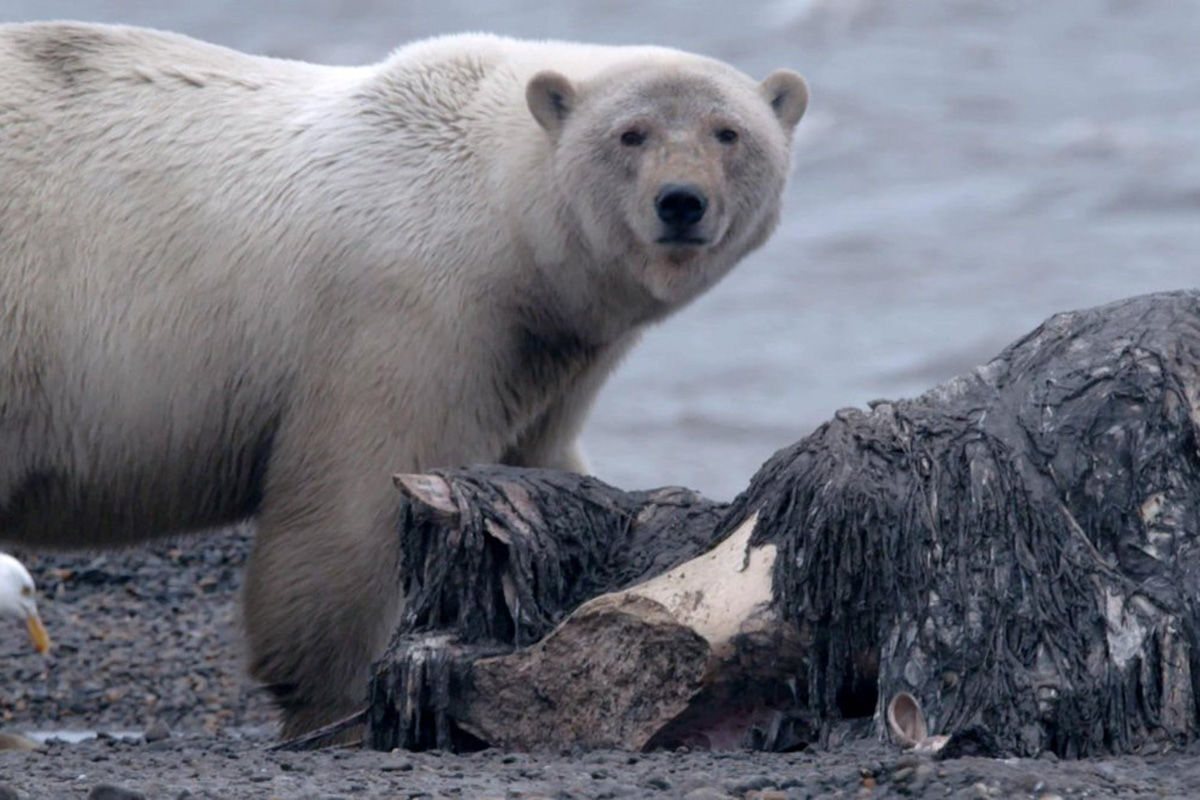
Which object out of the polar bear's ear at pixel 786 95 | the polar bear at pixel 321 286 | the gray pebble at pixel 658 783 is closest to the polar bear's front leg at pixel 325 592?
the polar bear at pixel 321 286

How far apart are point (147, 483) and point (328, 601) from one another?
0.71m

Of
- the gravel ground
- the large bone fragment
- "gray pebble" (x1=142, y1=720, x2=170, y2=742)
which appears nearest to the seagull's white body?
the gravel ground

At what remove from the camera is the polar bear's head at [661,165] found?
6215 mm

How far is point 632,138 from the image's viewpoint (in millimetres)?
6332

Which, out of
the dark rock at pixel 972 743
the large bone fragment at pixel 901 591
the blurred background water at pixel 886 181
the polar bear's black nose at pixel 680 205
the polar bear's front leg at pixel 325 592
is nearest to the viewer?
the dark rock at pixel 972 743

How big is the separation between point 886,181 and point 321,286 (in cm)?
1439

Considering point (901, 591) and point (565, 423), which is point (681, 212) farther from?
point (901, 591)

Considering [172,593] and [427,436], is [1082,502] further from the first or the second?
[172,593]

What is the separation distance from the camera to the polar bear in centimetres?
627

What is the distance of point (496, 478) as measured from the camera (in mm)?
5250

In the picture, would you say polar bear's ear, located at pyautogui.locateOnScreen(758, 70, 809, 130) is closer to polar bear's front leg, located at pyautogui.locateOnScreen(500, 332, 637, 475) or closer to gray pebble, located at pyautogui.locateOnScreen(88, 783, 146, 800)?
polar bear's front leg, located at pyautogui.locateOnScreen(500, 332, 637, 475)

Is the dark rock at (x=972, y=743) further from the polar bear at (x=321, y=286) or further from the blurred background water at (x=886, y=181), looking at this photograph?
the blurred background water at (x=886, y=181)

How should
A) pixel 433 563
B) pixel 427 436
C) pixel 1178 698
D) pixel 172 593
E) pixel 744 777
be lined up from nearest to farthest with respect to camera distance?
pixel 744 777 < pixel 1178 698 < pixel 433 563 < pixel 427 436 < pixel 172 593

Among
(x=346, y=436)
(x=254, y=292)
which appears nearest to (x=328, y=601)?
(x=346, y=436)
